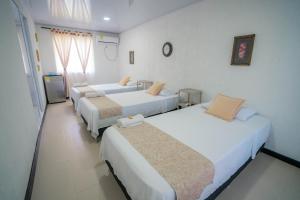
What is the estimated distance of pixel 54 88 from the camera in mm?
4719

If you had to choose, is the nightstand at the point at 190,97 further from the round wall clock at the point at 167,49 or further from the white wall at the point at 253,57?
the round wall clock at the point at 167,49

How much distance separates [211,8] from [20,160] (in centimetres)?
370

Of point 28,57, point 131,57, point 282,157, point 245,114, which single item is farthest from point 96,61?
point 282,157

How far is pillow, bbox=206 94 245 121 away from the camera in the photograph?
217 cm

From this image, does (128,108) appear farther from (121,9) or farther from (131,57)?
(131,57)

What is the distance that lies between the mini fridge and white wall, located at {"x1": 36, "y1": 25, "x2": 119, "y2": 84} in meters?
0.61

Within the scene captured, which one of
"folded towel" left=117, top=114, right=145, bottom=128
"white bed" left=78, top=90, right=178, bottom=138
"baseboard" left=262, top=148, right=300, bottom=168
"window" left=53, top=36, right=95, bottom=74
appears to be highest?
"window" left=53, top=36, right=95, bottom=74

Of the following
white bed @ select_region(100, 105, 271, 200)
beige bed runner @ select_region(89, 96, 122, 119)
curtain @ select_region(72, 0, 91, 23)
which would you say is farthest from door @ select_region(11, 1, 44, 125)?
white bed @ select_region(100, 105, 271, 200)

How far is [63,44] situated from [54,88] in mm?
1651

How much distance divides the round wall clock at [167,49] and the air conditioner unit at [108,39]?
9.99 ft

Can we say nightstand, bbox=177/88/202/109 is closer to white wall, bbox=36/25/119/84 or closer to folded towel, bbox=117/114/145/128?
folded towel, bbox=117/114/145/128

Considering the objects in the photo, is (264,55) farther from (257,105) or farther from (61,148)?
(61,148)

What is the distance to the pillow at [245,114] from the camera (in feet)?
6.99

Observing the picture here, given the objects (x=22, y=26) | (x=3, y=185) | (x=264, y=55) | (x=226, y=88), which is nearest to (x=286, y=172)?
(x=226, y=88)
